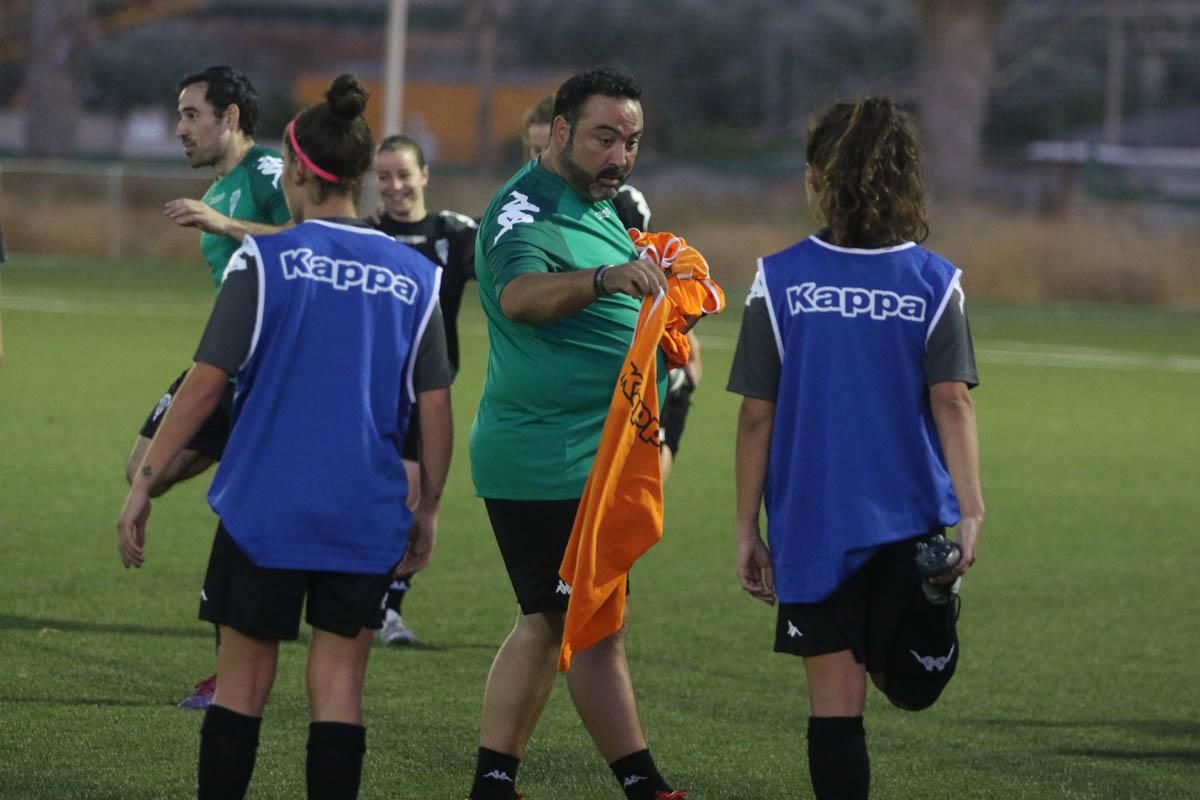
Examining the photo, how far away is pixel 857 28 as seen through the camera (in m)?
53.7

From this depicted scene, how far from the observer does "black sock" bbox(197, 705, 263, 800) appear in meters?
4.45

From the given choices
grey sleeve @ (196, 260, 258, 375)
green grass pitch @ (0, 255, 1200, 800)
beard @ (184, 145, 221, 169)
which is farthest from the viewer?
beard @ (184, 145, 221, 169)

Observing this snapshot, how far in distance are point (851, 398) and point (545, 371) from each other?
0.87 meters

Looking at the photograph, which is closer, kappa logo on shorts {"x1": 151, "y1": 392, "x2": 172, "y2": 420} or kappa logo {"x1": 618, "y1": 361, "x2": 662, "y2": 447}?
kappa logo {"x1": 618, "y1": 361, "x2": 662, "y2": 447}

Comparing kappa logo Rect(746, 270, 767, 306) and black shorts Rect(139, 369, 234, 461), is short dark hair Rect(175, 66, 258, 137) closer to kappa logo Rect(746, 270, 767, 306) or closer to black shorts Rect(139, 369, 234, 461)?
black shorts Rect(139, 369, 234, 461)

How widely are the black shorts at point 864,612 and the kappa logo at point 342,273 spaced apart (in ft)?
3.74

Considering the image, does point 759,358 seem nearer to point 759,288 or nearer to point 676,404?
point 759,288

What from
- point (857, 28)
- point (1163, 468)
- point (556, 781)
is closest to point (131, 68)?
point (857, 28)

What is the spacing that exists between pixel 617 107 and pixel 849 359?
95 centimetres

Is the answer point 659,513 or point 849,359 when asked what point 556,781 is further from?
point 849,359

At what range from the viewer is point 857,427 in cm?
447

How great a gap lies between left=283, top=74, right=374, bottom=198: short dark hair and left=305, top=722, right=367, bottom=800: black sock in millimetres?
1192

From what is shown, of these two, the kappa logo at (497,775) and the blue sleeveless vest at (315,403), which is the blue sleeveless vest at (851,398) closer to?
the blue sleeveless vest at (315,403)

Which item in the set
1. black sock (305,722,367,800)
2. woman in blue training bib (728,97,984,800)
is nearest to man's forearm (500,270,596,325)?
woman in blue training bib (728,97,984,800)
